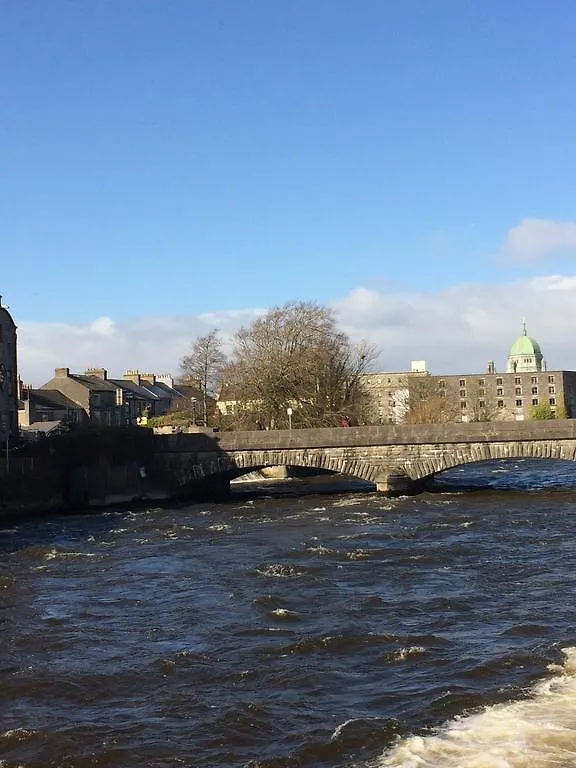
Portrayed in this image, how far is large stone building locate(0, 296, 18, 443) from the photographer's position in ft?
180

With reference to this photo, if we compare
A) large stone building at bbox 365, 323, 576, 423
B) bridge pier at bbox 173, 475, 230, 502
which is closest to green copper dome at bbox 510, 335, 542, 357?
large stone building at bbox 365, 323, 576, 423

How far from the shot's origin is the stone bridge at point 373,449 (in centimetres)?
4175

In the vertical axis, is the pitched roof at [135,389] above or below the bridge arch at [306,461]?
above

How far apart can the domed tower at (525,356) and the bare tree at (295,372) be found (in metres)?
123

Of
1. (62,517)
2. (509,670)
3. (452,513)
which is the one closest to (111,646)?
(509,670)

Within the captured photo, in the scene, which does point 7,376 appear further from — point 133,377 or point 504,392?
point 504,392

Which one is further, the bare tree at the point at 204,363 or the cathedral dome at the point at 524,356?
the cathedral dome at the point at 524,356

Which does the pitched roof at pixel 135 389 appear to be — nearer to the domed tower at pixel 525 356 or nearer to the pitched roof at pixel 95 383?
the pitched roof at pixel 95 383

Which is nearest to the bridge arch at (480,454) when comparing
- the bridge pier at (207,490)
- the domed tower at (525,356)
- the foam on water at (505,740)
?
the bridge pier at (207,490)

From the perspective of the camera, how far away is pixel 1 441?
4825 centimetres

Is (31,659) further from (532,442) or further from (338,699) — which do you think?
(532,442)

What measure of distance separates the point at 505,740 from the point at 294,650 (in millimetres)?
5507

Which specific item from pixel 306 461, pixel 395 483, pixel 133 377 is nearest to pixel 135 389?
pixel 133 377

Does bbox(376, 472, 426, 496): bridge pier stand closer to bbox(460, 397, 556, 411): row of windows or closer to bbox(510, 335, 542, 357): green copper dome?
bbox(460, 397, 556, 411): row of windows
